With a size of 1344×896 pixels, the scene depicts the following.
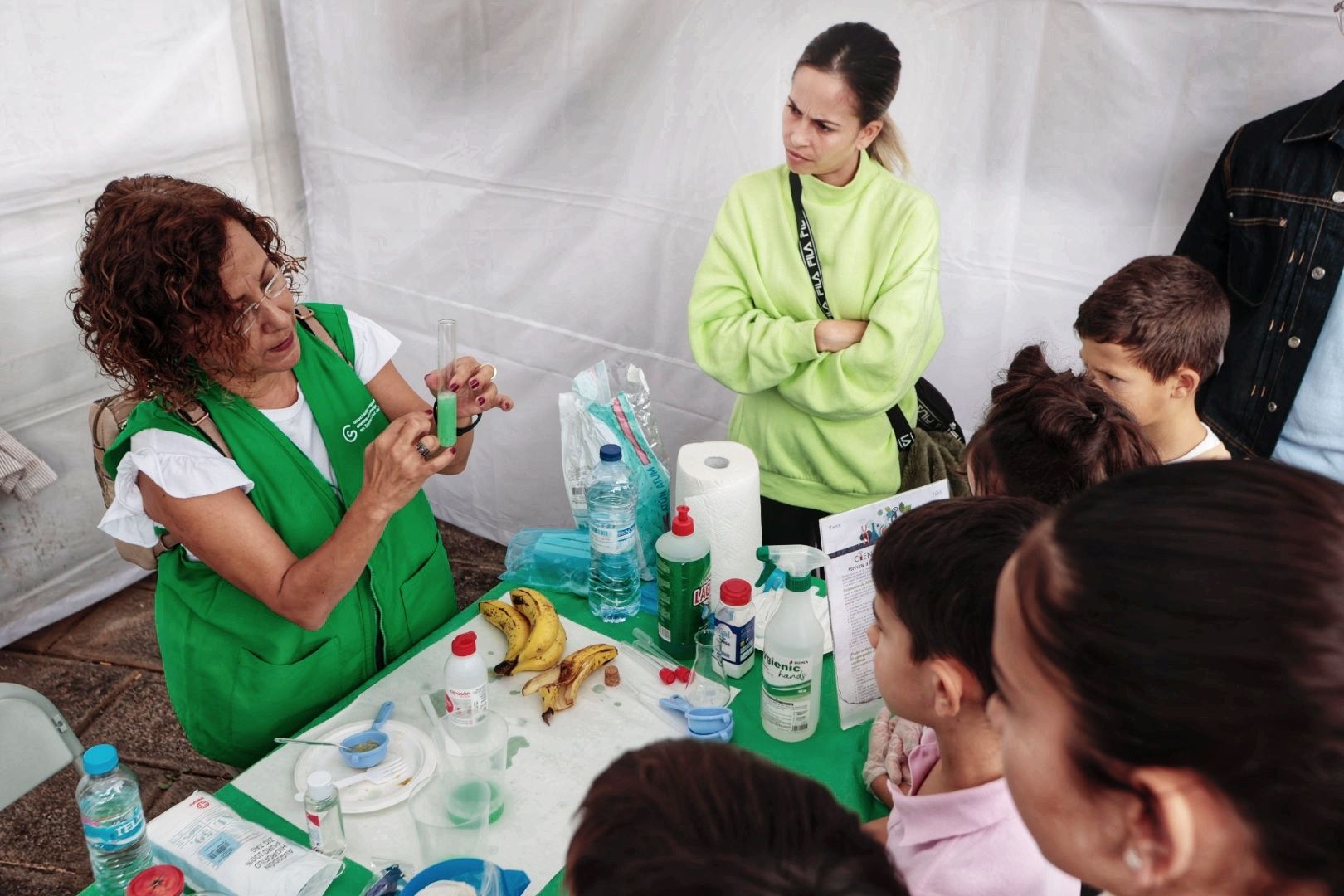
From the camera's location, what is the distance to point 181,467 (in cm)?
179

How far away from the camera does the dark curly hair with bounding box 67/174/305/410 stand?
5.70 feet

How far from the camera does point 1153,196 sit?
8.41 feet

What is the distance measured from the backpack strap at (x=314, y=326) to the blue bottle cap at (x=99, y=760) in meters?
0.98

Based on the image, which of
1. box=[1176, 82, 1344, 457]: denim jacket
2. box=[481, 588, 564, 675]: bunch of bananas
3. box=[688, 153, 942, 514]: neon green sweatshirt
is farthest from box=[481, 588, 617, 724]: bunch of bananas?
box=[1176, 82, 1344, 457]: denim jacket

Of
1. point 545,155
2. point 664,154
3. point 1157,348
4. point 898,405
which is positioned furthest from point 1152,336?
point 545,155

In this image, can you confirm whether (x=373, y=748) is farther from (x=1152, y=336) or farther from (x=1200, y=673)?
(x=1152, y=336)

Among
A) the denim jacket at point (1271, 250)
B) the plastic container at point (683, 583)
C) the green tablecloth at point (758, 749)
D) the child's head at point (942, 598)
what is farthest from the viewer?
the denim jacket at point (1271, 250)

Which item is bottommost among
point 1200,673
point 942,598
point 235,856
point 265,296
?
point 235,856

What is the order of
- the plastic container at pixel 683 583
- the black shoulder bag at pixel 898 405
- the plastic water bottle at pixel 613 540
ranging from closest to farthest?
the plastic container at pixel 683 583 → the plastic water bottle at pixel 613 540 → the black shoulder bag at pixel 898 405

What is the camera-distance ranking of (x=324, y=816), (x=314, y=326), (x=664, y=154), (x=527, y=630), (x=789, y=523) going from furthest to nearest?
1. (x=664, y=154)
2. (x=789, y=523)
3. (x=314, y=326)
4. (x=527, y=630)
5. (x=324, y=816)

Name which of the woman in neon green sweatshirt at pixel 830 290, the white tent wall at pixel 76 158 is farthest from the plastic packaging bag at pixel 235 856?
the white tent wall at pixel 76 158

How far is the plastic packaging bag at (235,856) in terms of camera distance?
139 cm

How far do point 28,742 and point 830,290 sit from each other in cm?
196

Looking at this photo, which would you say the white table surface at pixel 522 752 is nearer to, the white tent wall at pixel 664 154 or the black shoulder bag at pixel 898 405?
the black shoulder bag at pixel 898 405
